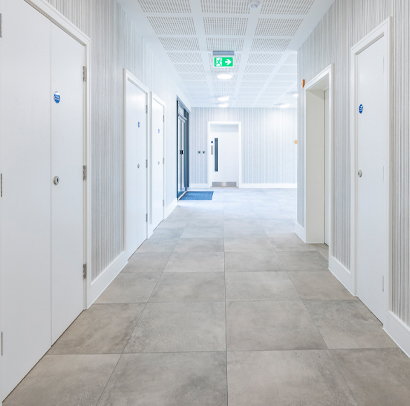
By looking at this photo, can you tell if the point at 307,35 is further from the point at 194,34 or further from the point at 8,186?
the point at 8,186

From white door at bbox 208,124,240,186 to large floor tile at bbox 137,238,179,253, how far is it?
7.86 m

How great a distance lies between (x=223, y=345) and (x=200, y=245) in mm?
2618

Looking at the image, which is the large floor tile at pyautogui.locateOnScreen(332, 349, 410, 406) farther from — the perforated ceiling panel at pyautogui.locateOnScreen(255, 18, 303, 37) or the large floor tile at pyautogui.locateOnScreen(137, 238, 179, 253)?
the perforated ceiling panel at pyautogui.locateOnScreen(255, 18, 303, 37)

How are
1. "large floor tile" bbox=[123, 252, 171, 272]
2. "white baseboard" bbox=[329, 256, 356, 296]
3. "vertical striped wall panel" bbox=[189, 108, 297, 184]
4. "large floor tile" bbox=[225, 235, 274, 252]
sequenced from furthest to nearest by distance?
1. "vertical striped wall panel" bbox=[189, 108, 297, 184]
2. "large floor tile" bbox=[225, 235, 274, 252]
3. "large floor tile" bbox=[123, 252, 171, 272]
4. "white baseboard" bbox=[329, 256, 356, 296]

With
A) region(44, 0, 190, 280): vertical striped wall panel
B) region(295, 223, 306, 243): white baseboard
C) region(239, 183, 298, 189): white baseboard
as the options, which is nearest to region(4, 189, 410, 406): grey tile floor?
region(44, 0, 190, 280): vertical striped wall panel

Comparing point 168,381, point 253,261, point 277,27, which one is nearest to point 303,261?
point 253,261

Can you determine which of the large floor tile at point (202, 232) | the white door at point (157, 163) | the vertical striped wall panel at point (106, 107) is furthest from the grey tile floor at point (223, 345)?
the white door at point (157, 163)

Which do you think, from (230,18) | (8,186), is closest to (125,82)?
(230,18)

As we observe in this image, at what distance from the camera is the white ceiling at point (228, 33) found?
3.89 metres

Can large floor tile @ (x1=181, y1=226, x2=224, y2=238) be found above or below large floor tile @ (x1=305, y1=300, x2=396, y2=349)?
above

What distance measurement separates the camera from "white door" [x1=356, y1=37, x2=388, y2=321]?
251 cm

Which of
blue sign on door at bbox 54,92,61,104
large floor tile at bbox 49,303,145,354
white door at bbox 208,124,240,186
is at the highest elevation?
white door at bbox 208,124,240,186

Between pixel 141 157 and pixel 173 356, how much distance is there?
10.5 feet

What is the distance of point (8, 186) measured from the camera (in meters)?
1.71
